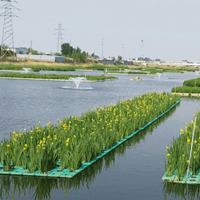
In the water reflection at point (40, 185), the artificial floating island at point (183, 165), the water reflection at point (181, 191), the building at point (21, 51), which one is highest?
the building at point (21, 51)

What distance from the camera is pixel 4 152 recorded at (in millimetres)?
11102

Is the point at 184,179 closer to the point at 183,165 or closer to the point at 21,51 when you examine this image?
the point at 183,165

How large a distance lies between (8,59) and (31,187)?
10243cm

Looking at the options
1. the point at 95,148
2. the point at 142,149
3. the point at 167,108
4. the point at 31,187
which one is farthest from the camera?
the point at 167,108

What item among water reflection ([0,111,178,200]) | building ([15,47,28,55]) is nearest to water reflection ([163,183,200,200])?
water reflection ([0,111,178,200])

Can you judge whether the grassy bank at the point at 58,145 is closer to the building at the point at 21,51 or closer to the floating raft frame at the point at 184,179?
the floating raft frame at the point at 184,179

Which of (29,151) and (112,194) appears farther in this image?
(29,151)

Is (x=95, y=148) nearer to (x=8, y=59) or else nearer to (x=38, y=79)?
(x=38, y=79)

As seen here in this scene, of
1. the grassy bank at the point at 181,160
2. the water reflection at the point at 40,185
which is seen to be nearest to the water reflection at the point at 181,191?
the grassy bank at the point at 181,160

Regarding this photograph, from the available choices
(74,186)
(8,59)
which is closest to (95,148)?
(74,186)

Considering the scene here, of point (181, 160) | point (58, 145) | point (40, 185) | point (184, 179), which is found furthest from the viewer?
point (58, 145)

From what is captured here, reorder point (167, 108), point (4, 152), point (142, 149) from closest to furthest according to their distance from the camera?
1. point (4, 152)
2. point (142, 149)
3. point (167, 108)

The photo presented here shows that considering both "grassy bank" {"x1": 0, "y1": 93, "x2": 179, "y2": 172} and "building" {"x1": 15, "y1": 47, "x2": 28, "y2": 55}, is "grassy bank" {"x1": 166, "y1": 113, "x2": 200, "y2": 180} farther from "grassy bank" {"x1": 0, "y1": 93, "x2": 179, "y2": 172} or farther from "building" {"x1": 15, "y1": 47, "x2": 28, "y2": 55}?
"building" {"x1": 15, "y1": 47, "x2": 28, "y2": 55}

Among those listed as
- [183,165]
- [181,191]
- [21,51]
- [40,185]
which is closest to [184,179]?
[183,165]
